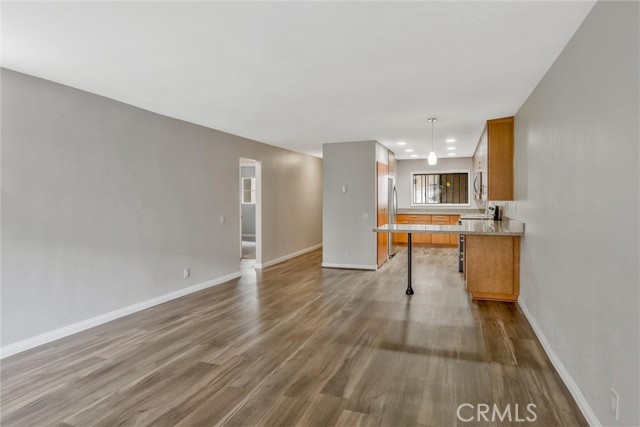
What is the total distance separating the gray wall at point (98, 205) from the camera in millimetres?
3074

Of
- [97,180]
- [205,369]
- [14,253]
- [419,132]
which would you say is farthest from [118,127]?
[419,132]

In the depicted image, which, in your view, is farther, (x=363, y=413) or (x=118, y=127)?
(x=118, y=127)

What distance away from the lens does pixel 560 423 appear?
80.1 inches

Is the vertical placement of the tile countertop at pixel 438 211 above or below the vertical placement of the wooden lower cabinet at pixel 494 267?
above

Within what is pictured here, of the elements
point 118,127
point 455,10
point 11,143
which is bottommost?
point 11,143

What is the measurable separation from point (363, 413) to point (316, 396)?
36 centimetres

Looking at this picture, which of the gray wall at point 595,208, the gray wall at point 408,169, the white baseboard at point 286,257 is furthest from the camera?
the gray wall at point 408,169

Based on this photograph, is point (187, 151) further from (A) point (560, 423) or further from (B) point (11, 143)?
(A) point (560, 423)

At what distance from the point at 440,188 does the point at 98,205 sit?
8.89 meters

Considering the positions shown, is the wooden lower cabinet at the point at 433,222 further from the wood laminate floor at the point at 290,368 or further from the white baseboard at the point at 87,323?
the white baseboard at the point at 87,323

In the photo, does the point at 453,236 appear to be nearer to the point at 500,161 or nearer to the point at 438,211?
the point at 438,211

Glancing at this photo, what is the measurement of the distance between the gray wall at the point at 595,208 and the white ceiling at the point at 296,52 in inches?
13.4

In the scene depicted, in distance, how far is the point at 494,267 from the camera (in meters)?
4.37
